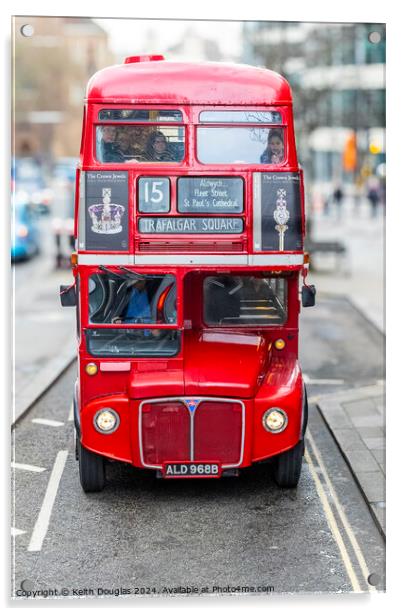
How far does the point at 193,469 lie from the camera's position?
25.4 feet

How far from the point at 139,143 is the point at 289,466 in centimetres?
301

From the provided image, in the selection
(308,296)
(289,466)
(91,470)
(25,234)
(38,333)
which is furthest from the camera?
(25,234)

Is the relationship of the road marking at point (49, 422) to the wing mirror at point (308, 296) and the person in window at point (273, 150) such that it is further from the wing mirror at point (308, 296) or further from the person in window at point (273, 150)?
the person in window at point (273, 150)

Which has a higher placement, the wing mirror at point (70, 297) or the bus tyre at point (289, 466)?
the wing mirror at point (70, 297)

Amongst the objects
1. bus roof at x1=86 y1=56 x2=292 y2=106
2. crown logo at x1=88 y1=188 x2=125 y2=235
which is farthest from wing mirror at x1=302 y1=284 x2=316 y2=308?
crown logo at x1=88 y1=188 x2=125 y2=235

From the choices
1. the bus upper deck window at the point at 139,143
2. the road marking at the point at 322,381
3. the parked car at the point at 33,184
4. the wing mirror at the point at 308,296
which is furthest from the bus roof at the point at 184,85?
the parked car at the point at 33,184

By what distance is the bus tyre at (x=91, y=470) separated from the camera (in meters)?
8.05

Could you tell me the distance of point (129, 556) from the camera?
6793 millimetres

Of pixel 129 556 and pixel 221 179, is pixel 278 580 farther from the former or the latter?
pixel 221 179

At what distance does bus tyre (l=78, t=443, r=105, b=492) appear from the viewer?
8.05 meters

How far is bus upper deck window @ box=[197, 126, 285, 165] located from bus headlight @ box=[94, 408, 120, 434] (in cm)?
219

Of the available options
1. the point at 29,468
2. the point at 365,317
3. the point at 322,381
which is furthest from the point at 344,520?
the point at 365,317

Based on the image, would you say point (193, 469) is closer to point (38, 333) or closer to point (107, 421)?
point (107, 421)
